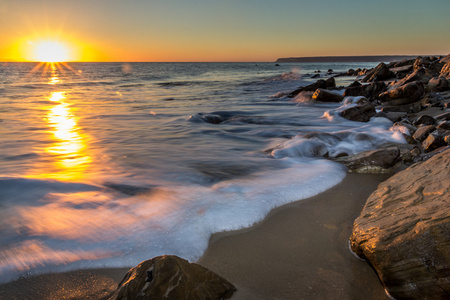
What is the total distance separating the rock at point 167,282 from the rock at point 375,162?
126 inches

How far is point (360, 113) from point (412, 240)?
24.7 feet

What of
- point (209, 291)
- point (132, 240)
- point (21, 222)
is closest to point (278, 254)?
point (209, 291)

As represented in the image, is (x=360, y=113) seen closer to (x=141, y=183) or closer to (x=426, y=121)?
(x=426, y=121)

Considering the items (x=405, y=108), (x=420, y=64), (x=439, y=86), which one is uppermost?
(x=420, y=64)

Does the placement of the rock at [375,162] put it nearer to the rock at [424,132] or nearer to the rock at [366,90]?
the rock at [424,132]

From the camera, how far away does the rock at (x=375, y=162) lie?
4.20 meters

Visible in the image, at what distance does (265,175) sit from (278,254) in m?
1.94

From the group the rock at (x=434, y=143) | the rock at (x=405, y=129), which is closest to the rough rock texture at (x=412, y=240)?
the rock at (x=434, y=143)

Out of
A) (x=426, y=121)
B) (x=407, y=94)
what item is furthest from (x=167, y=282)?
(x=407, y=94)

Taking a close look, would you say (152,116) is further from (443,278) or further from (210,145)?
(443,278)

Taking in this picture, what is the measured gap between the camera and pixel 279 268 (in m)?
2.17

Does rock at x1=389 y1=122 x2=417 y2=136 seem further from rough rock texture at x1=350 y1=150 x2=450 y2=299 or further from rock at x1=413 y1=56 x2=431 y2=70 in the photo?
rock at x1=413 y1=56 x2=431 y2=70

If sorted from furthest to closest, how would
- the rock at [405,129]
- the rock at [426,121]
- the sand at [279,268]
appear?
the rock at [426,121] < the rock at [405,129] < the sand at [279,268]

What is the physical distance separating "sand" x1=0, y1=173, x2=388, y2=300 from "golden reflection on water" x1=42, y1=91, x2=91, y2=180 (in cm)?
244
